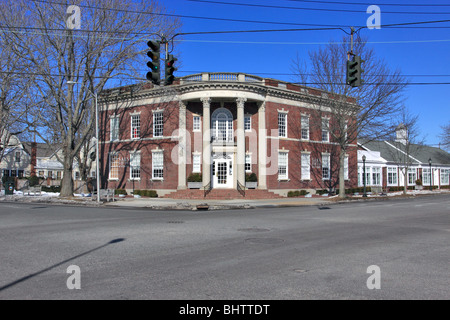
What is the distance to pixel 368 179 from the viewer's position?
48750 mm

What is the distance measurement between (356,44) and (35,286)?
1198 inches

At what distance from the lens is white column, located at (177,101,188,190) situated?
1373 inches

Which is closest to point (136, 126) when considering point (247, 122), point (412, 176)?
point (247, 122)

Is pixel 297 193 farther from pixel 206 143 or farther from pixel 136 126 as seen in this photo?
pixel 136 126

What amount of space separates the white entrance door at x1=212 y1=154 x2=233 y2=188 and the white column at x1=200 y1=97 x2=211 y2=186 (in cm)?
188

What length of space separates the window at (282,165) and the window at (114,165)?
1640 cm

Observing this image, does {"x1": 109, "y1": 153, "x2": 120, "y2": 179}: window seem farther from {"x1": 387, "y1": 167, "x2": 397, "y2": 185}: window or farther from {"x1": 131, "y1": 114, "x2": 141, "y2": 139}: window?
{"x1": 387, "y1": 167, "x2": 397, "y2": 185}: window

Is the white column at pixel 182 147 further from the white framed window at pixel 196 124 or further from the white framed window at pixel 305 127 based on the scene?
the white framed window at pixel 305 127

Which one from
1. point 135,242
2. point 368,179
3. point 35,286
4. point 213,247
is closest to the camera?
point 35,286

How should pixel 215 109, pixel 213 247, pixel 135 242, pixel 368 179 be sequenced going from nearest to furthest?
1. pixel 213 247
2. pixel 135 242
3. pixel 215 109
4. pixel 368 179

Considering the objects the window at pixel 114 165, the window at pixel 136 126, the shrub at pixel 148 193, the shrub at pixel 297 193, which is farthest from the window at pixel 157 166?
the shrub at pixel 297 193

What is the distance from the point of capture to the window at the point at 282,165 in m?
37.0
